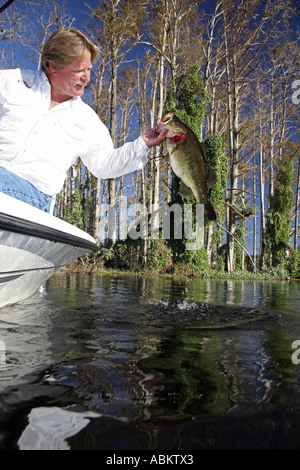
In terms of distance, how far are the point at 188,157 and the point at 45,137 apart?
1373mm

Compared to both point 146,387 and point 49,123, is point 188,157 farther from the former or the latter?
point 146,387

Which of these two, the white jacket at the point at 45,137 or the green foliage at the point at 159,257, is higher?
the white jacket at the point at 45,137

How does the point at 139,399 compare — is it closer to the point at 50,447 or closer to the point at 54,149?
the point at 50,447

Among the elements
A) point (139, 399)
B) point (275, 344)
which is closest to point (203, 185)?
point (275, 344)

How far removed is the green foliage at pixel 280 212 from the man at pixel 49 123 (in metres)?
25.1

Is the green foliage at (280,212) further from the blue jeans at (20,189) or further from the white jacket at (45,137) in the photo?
the blue jeans at (20,189)

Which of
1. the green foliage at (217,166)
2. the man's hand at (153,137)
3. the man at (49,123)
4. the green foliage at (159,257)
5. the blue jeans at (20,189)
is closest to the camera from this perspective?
the blue jeans at (20,189)

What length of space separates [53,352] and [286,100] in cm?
3012

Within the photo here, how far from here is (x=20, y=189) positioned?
9.80ft

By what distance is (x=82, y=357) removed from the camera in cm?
200

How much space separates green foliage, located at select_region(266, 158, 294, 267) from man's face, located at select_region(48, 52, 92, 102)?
2549cm

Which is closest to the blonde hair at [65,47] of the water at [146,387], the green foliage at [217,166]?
the water at [146,387]

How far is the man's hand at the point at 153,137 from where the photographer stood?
331 cm

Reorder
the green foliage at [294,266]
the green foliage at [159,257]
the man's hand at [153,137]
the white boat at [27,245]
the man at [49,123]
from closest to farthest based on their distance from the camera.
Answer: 1. the white boat at [27,245]
2. the man at [49,123]
3. the man's hand at [153,137]
4. the green foliage at [159,257]
5. the green foliage at [294,266]
